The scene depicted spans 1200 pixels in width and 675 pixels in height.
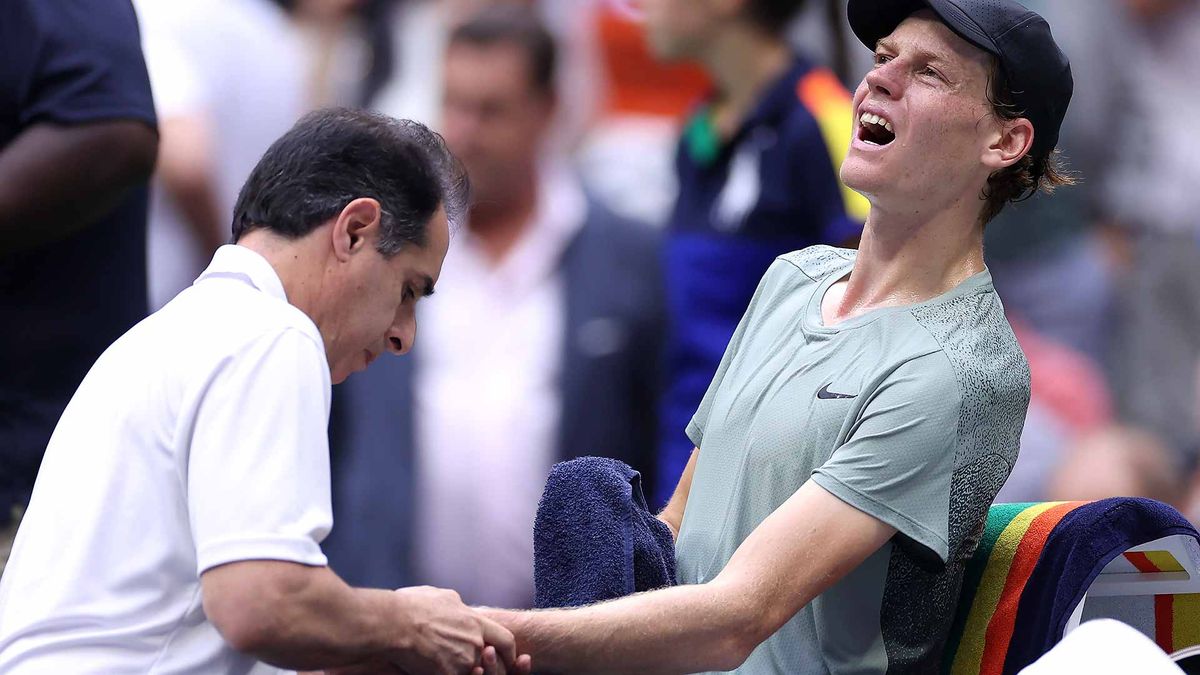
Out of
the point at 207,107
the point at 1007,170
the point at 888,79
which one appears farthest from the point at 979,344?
the point at 207,107

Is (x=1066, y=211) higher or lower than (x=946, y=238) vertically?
lower

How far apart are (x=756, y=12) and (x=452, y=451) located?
1401 mm

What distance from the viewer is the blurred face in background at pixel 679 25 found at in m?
4.15

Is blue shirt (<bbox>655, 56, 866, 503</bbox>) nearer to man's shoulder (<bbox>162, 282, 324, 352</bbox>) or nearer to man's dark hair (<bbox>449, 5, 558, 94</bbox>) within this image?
man's dark hair (<bbox>449, 5, 558, 94</bbox>)

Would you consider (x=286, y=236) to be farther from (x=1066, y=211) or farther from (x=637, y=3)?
(x=1066, y=211)

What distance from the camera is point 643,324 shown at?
4328mm

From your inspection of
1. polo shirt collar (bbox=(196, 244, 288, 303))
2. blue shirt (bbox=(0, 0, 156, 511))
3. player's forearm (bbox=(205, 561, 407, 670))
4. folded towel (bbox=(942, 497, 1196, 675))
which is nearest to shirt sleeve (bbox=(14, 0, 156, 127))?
blue shirt (bbox=(0, 0, 156, 511))

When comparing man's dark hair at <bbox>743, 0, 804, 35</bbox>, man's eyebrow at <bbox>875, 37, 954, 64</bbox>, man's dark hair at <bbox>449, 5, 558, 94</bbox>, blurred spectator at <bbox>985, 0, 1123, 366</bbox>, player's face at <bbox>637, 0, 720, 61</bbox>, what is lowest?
blurred spectator at <bbox>985, 0, 1123, 366</bbox>

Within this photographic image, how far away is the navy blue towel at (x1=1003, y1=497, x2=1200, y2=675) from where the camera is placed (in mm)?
2258

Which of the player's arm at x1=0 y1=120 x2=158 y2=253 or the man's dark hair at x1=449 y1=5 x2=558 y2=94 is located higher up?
the man's dark hair at x1=449 y1=5 x2=558 y2=94

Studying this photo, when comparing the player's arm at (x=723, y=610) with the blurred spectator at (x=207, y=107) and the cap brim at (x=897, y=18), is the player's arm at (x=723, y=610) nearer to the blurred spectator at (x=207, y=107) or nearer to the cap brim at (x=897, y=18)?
the cap brim at (x=897, y=18)

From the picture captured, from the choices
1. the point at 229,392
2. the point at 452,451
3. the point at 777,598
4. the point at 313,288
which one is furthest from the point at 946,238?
the point at 452,451

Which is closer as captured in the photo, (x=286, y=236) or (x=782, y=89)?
(x=286, y=236)

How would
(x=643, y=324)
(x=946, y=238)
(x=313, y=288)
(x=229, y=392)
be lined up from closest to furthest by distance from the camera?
(x=229, y=392)
(x=313, y=288)
(x=946, y=238)
(x=643, y=324)
